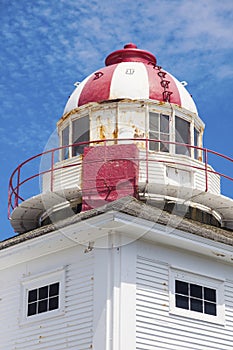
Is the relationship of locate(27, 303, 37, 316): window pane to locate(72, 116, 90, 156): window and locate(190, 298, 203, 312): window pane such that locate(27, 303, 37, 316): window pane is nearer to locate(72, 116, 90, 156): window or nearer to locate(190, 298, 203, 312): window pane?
locate(190, 298, 203, 312): window pane

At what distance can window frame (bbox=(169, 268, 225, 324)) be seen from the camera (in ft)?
47.4

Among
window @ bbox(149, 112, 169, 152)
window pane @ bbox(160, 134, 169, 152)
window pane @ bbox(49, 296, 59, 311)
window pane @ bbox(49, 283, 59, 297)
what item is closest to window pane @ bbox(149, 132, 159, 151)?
window @ bbox(149, 112, 169, 152)

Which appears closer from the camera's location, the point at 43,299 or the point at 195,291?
the point at 195,291

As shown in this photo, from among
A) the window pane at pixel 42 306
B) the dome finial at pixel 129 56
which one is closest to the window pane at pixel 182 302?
the window pane at pixel 42 306

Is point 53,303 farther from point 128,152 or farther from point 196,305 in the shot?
point 128,152

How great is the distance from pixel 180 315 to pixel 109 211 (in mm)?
2416

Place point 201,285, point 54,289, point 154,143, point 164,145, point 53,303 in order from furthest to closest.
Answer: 1. point 164,145
2. point 154,143
3. point 201,285
4. point 54,289
5. point 53,303

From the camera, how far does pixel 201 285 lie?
1503 centimetres

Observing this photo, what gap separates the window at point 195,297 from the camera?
14.6 m

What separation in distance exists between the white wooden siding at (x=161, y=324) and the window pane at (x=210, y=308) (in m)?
0.24

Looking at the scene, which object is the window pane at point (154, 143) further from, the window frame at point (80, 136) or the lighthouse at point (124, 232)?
the window frame at point (80, 136)

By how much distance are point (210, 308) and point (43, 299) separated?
3138 mm

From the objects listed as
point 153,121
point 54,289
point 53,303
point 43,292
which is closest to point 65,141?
point 153,121

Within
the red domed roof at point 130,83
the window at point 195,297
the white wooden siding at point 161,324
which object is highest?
the red domed roof at point 130,83
